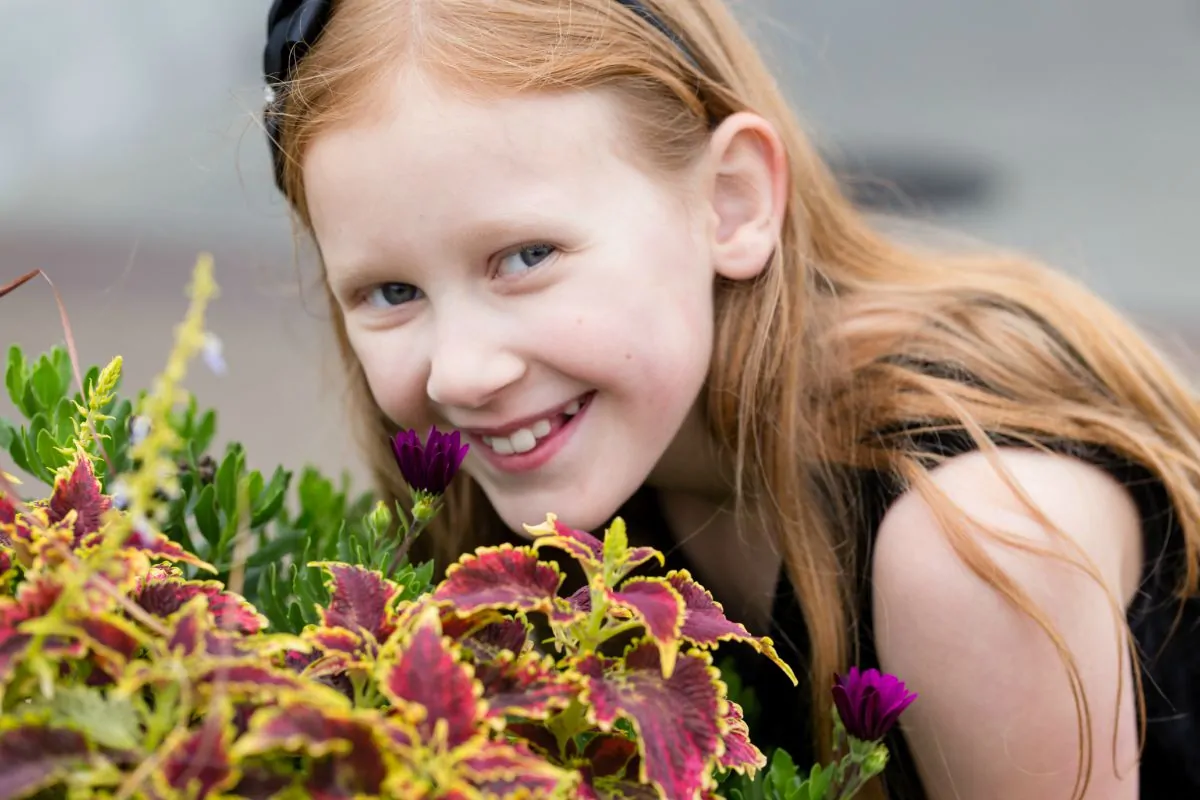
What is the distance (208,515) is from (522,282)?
40 cm

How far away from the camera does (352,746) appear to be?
0.66m

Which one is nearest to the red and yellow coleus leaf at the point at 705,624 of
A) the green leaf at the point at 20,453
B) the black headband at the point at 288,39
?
the green leaf at the point at 20,453

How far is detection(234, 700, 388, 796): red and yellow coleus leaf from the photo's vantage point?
0.63m

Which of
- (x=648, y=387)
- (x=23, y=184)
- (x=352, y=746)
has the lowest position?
(x=23, y=184)

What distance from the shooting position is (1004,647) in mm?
1344

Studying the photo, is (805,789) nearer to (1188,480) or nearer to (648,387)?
(648,387)

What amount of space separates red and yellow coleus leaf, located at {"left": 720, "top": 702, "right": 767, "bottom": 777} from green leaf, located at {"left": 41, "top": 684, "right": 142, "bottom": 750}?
13.7 inches

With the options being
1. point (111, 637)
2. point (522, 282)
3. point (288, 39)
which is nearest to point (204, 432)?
point (522, 282)

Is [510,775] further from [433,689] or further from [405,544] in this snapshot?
[405,544]

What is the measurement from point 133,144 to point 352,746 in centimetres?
639

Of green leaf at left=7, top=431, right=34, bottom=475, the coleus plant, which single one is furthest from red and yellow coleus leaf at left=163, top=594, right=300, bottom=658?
green leaf at left=7, top=431, right=34, bottom=475

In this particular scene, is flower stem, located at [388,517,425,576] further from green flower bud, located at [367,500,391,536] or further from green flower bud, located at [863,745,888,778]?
A: green flower bud, located at [863,745,888,778]

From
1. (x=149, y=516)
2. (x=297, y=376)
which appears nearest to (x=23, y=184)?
(x=297, y=376)

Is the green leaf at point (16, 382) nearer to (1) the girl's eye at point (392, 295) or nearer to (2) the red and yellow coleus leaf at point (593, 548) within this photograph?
(1) the girl's eye at point (392, 295)
